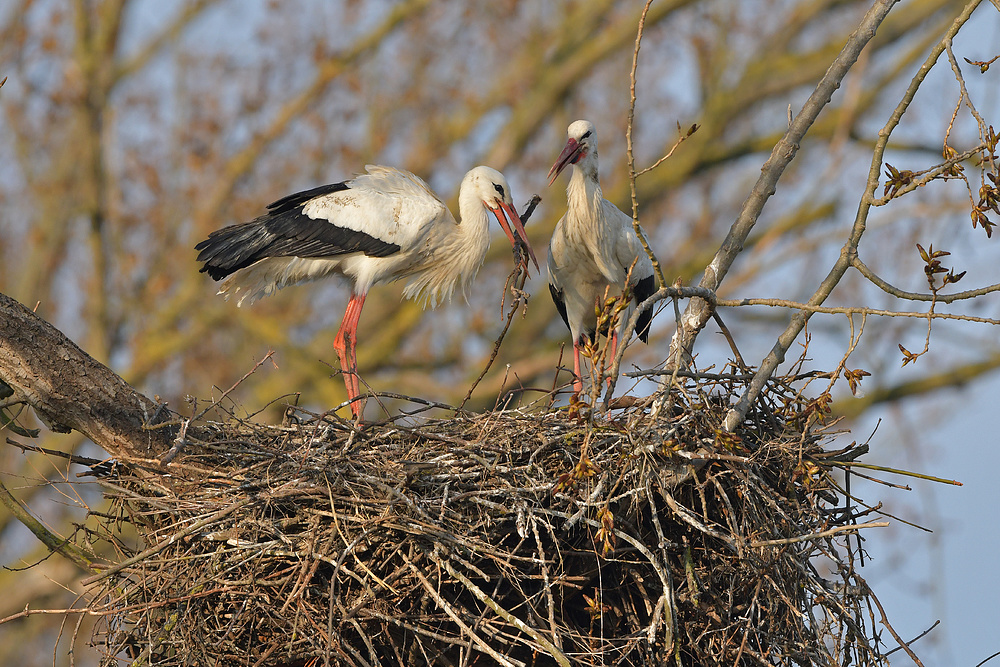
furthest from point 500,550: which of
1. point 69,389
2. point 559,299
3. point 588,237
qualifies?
point 559,299

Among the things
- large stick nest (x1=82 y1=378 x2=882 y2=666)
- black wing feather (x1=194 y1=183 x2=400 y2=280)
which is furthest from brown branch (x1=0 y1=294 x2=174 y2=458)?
black wing feather (x1=194 y1=183 x2=400 y2=280)

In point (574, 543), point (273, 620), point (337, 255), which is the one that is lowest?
point (273, 620)

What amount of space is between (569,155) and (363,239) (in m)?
1.22

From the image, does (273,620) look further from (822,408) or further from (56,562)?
(56,562)

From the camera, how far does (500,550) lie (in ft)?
12.1

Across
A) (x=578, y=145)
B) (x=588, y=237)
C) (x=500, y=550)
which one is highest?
(x=578, y=145)

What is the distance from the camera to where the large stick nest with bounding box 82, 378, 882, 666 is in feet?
11.8

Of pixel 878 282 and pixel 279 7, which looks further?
pixel 279 7

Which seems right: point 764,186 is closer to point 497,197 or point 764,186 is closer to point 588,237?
point 588,237

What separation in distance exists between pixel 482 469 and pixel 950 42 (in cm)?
220

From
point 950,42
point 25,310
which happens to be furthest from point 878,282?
point 25,310

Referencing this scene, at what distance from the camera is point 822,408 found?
12.2ft

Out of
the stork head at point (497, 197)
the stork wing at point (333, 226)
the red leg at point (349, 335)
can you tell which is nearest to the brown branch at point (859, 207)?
the stork head at point (497, 197)

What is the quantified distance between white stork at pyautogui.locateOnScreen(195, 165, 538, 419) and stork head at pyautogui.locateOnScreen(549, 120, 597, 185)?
1.49ft
